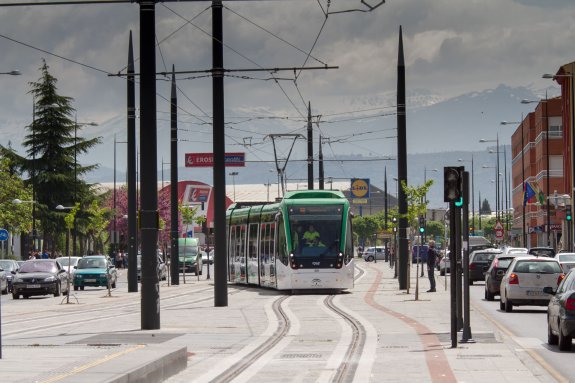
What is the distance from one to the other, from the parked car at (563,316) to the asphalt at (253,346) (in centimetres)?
74

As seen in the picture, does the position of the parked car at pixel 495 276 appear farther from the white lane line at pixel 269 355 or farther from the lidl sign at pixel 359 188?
the lidl sign at pixel 359 188

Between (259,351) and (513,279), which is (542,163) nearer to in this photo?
(513,279)

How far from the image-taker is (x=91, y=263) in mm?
62094

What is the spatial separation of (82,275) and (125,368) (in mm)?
46402

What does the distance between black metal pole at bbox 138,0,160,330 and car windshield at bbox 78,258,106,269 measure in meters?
35.2

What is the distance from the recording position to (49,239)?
112 metres

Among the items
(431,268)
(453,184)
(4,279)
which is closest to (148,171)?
(453,184)

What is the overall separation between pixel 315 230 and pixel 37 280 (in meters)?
11.4

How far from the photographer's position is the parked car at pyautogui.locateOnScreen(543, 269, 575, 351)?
870 inches

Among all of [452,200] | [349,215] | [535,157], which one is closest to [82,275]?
[349,215]

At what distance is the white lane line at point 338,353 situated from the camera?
58.0 feet

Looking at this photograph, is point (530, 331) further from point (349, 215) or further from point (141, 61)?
point (349, 215)

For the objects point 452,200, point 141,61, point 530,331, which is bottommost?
point 530,331

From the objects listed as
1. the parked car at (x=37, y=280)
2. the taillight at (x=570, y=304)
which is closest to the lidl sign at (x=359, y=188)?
the parked car at (x=37, y=280)
